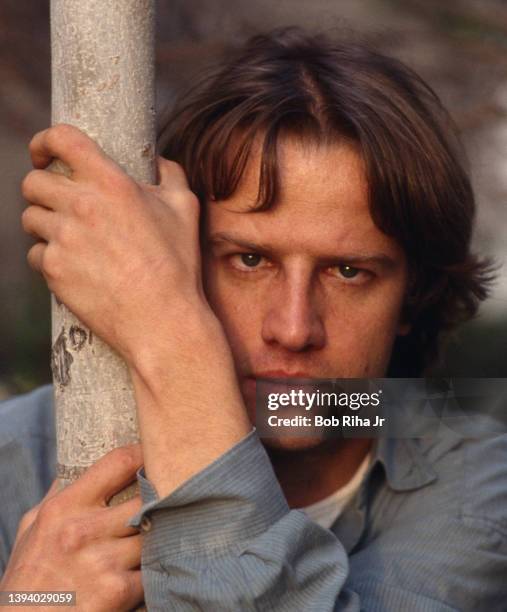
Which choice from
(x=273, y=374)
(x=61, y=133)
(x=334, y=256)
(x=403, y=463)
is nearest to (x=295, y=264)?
(x=334, y=256)

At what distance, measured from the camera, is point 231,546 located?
157cm

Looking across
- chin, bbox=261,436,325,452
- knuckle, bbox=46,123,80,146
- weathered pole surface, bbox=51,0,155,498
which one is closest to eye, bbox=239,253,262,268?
chin, bbox=261,436,325,452

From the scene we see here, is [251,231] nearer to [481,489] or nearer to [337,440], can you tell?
[337,440]

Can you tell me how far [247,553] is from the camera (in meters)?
1.57

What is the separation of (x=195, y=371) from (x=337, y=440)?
65 cm

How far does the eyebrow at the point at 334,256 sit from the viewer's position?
1982mm

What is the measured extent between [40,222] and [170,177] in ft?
0.62

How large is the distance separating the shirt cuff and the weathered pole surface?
0.10 metres

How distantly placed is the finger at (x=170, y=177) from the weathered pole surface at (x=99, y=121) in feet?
0.12

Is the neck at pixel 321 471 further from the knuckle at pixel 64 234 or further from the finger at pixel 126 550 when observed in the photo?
the knuckle at pixel 64 234

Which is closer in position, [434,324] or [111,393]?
[111,393]

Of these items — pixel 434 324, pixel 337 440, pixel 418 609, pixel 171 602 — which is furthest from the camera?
pixel 434 324

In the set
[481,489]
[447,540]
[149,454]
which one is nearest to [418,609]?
[447,540]

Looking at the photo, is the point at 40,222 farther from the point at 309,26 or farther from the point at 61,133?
the point at 309,26
